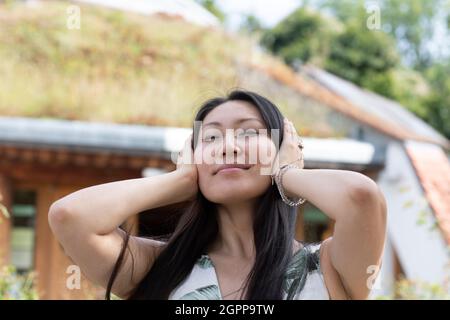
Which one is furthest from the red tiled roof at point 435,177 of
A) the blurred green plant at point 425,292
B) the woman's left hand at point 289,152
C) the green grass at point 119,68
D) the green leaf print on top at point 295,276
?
the green leaf print on top at point 295,276

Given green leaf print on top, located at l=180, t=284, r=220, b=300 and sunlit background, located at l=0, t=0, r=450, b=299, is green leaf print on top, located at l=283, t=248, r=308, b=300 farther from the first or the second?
sunlit background, located at l=0, t=0, r=450, b=299

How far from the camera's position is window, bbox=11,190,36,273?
27.0ft

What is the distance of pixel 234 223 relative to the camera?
1918 millimetres

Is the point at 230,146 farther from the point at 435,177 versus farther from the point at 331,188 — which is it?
the point at 435,177

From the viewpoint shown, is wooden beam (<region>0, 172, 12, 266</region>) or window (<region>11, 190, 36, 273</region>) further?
window (<region>11, 190, 36, 273</region>)

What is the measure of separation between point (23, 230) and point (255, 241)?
6.80 m

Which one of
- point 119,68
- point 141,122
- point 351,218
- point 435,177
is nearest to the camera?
point 351,218

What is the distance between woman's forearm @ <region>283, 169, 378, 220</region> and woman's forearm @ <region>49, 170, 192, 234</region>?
0.95 ft

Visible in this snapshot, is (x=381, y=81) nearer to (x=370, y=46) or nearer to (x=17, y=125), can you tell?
(x=370, y=46)

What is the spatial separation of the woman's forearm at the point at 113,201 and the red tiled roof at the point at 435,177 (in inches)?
205

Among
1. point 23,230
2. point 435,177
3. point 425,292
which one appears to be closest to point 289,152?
point 425,292

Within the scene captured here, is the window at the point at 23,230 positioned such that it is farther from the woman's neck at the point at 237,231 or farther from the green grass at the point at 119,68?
the woman's neck at the point at 237,231

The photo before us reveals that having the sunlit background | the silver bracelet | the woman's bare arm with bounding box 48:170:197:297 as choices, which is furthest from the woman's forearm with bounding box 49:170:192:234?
the sunlit background

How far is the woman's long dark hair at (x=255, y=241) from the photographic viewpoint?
5.81ft
